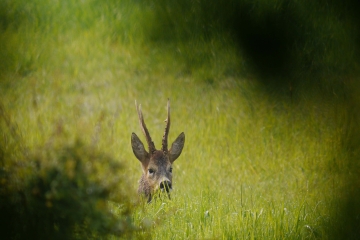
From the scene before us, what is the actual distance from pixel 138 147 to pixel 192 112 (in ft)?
9.85

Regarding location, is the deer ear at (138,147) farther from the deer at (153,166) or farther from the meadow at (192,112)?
the meadow at (192,112)

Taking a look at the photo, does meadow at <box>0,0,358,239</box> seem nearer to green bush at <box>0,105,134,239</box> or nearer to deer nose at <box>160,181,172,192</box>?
deer nose at <box>160,181,172,192</box>

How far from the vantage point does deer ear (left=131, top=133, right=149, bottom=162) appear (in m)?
7.39

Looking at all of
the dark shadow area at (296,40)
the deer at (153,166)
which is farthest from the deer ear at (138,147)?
the dark shadow area at (296,40)

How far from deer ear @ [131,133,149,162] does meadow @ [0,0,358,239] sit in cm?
44

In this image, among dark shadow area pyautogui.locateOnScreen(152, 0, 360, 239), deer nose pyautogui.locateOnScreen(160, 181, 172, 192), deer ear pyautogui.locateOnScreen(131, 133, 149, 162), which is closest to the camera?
deer nose pyautogui.locateOnScreen(160, 181, 172, 192)

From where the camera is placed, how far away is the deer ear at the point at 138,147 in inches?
291

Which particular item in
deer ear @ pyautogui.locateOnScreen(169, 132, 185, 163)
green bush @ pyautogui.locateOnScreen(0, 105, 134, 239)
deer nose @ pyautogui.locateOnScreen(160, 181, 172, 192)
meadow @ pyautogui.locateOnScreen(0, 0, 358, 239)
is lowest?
green bush @ pyautogui.locateOnScreen(0, 105, 134, 239)

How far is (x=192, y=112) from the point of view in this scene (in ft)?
34.0

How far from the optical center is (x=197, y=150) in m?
9.48

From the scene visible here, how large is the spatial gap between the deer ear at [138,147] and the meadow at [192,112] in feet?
1.44

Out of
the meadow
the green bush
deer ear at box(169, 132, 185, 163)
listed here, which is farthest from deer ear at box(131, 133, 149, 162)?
the green bush

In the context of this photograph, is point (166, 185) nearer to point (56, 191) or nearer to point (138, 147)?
point (138, 147)

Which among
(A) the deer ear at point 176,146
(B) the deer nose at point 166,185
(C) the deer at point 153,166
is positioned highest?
(A) the deer ear at point 176,146
